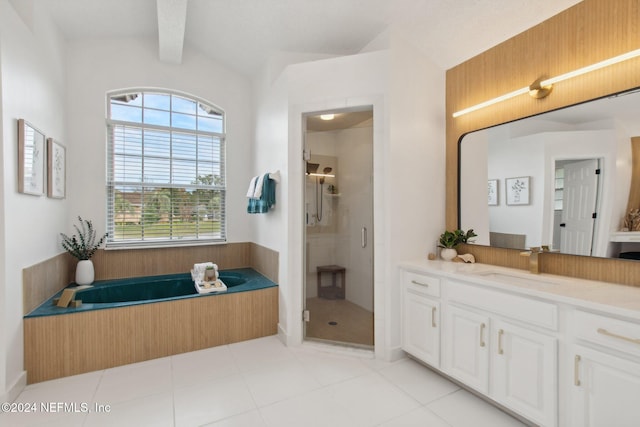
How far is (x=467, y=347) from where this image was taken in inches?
81.9

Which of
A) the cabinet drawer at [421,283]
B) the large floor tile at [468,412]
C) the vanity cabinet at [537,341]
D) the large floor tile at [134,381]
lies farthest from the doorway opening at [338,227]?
the large floor tile at [134,381]

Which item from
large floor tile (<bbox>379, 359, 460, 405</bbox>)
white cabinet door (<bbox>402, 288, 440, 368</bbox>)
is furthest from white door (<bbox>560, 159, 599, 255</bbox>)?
Result: large floor tile (<bbox>379, 359, 460, 405</bbox>)

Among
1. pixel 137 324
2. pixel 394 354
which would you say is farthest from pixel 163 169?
pixel 394 354

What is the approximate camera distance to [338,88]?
2727 mm

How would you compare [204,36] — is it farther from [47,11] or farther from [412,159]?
[412,159]

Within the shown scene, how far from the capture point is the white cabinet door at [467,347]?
77.7 inches

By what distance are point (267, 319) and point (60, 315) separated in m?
1.68

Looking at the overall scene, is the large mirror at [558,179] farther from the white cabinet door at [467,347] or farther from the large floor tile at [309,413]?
the large floor tile at [309,413]

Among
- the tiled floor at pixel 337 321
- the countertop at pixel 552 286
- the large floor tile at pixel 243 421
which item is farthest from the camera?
the tiled floor at pixel 337 321

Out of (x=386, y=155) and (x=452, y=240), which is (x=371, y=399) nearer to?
(x=452, y=240)

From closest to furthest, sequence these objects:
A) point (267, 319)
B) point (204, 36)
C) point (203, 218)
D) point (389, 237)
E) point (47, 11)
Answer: point (389, 237) < point (47, 11) < point (267, 319) < point (204, 36) < point (203, 218)

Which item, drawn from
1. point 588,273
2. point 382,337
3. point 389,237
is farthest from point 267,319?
point 588,273

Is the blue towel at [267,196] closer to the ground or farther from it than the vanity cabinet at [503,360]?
farther from it

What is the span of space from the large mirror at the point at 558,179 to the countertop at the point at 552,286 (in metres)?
0.23
